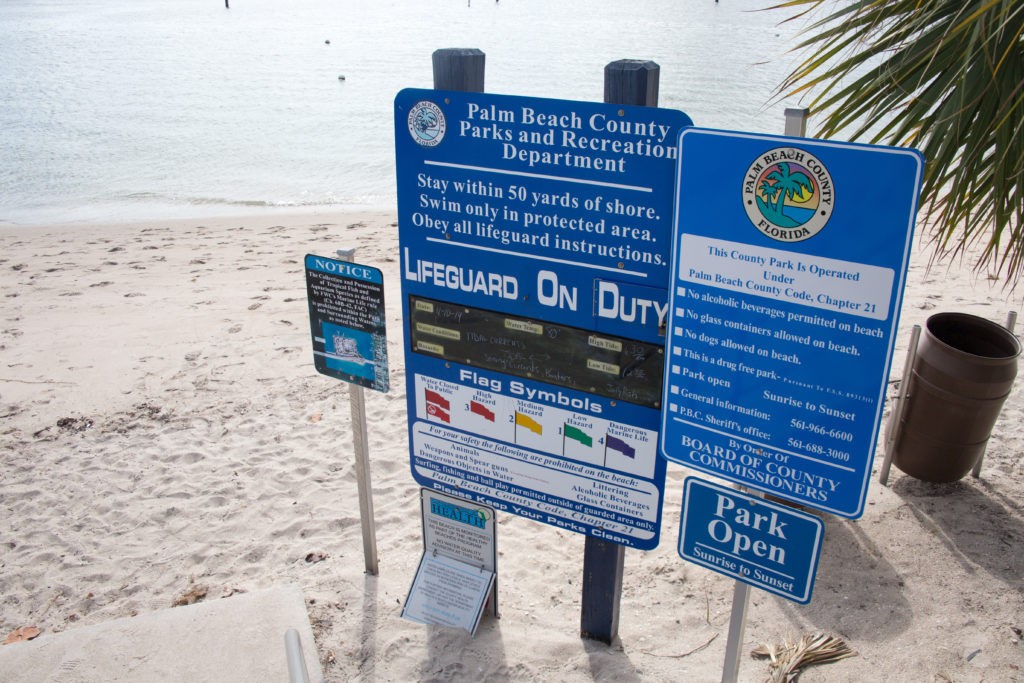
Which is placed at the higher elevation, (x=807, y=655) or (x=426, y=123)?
(x=426, y=123)

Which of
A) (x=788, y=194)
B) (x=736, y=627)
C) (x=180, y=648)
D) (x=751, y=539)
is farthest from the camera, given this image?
(x=180, y=648)

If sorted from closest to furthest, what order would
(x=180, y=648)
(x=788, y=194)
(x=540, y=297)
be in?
1. (x=788, y=194)
2. (x=540, y=297)
3. (x=180, y=648)

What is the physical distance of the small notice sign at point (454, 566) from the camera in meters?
3.86

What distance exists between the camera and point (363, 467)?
407cm

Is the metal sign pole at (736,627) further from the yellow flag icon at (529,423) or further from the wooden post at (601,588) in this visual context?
Result: the yellow flag icon at (529,423)

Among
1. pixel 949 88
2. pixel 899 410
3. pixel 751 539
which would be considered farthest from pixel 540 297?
pixel 899 410

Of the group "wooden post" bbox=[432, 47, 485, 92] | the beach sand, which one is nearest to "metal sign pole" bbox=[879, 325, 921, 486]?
the beach sand

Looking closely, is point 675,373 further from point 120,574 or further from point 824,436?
point 120,574

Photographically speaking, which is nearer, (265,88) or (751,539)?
(751,539)

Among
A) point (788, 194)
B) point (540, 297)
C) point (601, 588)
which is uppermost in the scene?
point (788, 194)

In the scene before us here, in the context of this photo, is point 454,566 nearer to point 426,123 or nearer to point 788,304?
point 426,123

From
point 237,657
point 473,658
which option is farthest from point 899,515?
point 237,657

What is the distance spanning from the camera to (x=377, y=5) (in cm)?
8506

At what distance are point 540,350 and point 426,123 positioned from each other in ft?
3.40
